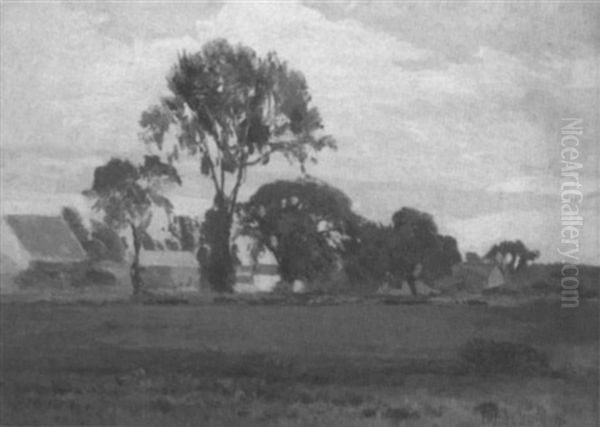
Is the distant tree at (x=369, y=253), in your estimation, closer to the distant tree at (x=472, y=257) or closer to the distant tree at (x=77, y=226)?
the distant tree at (x=472, y=257)

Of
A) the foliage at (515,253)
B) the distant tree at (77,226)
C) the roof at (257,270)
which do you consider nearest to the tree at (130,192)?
the distant tree at (77,226)

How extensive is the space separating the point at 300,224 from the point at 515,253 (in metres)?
1.17

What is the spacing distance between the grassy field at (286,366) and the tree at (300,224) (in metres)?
0.25

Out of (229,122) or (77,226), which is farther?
(229,122)

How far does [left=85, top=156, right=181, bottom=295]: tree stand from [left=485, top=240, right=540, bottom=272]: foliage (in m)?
1.75

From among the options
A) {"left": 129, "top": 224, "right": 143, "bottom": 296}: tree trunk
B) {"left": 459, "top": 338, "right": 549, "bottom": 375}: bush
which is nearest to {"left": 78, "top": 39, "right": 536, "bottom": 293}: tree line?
{"left": 129, "top": 224, "right": 143, "bottom": 296}: tree trunk

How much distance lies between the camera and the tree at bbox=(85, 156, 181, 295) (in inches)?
220

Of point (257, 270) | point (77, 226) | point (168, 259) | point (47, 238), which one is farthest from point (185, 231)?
point (47, 238)

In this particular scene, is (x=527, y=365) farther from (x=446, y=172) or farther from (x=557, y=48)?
(x=557, y=48)

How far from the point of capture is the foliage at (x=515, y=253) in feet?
18.1

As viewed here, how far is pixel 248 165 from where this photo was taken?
562 cm

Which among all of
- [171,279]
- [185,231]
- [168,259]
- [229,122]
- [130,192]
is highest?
[229,122]

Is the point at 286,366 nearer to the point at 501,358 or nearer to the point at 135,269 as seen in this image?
the point at 135,269

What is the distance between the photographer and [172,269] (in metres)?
5.55
